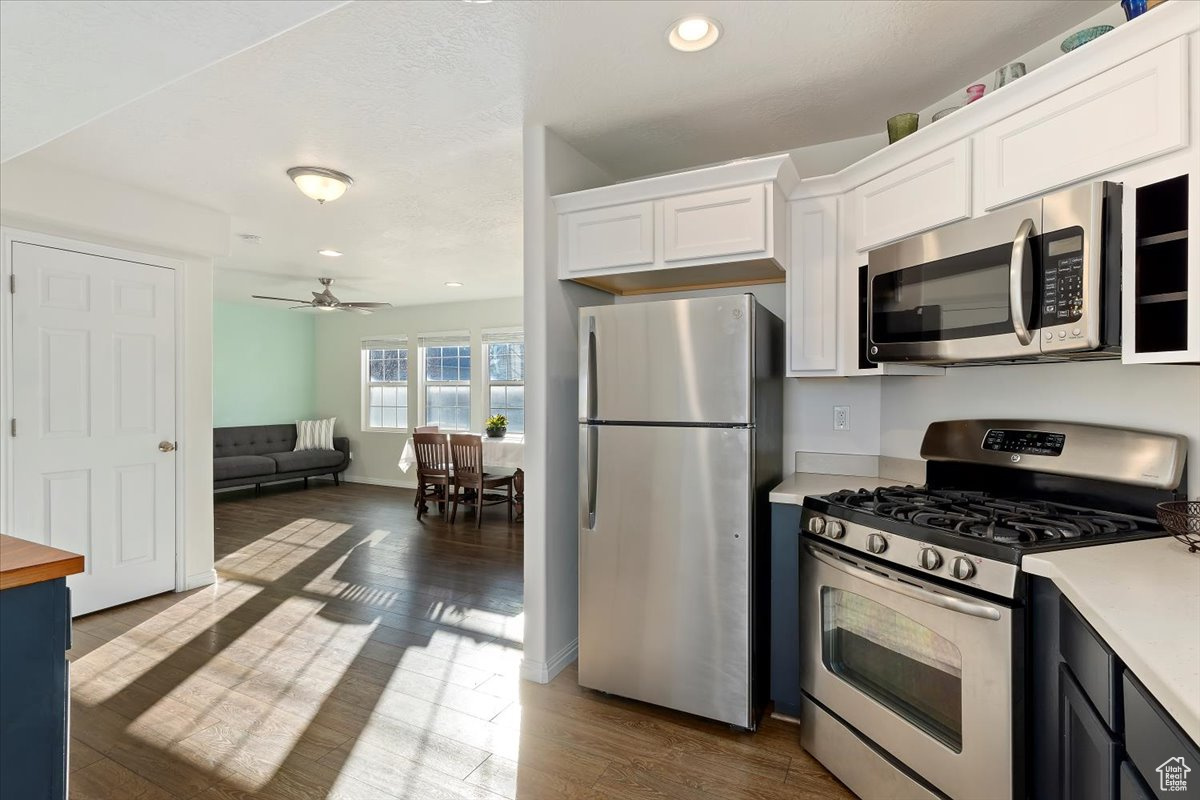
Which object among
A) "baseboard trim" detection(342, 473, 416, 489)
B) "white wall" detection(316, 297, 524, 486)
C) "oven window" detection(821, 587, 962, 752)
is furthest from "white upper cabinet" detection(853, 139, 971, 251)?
"baseboard trim" detection(342, 473, 416, 489)

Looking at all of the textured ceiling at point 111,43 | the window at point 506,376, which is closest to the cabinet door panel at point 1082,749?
the textured ceiling at point 111,43

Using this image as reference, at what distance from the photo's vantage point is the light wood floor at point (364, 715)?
6.49ft

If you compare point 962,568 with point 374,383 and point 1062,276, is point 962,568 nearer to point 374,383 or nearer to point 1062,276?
point 1062,276

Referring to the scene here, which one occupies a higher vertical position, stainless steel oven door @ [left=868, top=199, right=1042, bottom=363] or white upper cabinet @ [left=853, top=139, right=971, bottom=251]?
white upper cabinet @ [left=853, top=139, right=971, bottom=251]

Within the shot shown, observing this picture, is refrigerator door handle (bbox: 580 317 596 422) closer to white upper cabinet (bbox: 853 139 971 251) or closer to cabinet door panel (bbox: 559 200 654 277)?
cabinet door panel (bbox: 559 200 654 277)

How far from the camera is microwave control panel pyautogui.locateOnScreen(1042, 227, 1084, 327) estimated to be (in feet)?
4.94

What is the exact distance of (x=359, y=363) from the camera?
8.42 meters

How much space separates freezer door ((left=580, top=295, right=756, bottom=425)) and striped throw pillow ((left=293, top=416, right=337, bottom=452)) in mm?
6886

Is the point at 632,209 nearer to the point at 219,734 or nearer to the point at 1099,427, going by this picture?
the point at 1099,427

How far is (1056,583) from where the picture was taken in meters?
1.33

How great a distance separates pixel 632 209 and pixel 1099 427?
179cm

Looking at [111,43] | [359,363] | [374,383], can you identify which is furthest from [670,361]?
[359,363]

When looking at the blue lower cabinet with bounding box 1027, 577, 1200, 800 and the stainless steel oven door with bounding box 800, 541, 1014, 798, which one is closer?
the blue lower cabinet with bounding box 1027, 577, 1200, 800

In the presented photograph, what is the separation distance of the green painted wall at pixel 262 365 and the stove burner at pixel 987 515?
25.7 ft
